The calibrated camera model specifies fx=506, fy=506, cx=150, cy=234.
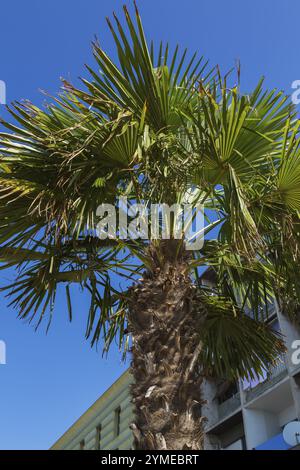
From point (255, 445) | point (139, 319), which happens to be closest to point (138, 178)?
point (139, 319)

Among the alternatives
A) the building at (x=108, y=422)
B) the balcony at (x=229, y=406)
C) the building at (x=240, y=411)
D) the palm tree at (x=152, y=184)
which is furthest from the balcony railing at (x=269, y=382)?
the palm tree at (x=152, y=184)

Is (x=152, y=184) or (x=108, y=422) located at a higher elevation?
(x=152, y=184)

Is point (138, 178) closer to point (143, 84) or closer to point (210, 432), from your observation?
point (143, 84)

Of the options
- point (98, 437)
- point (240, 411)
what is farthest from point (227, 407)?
point (98, 437)

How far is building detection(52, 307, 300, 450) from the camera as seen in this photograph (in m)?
20.4

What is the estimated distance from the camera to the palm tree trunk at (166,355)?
170 inches

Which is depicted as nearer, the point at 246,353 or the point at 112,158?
the point at 112,158

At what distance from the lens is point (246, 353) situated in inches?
293

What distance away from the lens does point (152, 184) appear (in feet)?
18.7

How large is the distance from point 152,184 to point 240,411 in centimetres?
1998

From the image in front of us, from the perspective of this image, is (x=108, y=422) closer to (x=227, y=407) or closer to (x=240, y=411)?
(x=227, y=407)

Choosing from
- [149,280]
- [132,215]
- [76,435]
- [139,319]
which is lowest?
[76,435]

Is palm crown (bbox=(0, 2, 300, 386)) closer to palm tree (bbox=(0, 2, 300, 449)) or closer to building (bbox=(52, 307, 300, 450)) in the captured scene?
palm tree (bbox=(0, 2, 300, 449))
